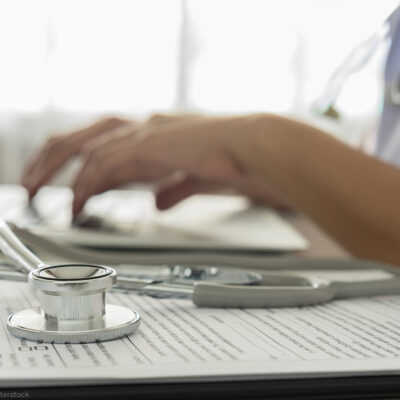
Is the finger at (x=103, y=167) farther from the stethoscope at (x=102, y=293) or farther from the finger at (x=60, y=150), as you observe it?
the stethoscope at (x=102, y=293)

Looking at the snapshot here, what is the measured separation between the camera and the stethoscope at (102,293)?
263mm

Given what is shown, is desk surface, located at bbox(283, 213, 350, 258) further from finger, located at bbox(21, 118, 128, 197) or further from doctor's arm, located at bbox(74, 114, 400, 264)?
finger, located at bbox(21, 118, 128, 197)

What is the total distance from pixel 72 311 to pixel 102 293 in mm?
15

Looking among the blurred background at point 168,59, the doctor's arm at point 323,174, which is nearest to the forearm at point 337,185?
the doctor's arm at point 323,174

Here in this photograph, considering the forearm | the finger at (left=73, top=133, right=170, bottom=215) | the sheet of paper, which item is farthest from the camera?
the finger at (left=73, top=133, right=170, bottom=215)

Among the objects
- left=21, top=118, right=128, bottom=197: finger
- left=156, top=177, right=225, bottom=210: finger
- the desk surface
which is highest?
left=21, top=118, right=128, bottom=197: finger

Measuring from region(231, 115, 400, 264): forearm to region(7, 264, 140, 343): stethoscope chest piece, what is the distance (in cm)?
29

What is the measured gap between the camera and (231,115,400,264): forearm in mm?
518

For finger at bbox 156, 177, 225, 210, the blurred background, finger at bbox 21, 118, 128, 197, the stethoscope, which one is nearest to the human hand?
finger at bbox 156, 177, 225, 210

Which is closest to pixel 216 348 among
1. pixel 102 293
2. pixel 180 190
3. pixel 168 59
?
pixel 102 293

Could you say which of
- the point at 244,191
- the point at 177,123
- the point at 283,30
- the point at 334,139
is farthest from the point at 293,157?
the point at 283,30

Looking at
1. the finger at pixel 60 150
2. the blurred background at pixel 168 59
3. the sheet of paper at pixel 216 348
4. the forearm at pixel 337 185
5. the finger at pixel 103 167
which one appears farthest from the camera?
the blurred background at pixel 168 59

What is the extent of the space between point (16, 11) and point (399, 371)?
1.63 meters

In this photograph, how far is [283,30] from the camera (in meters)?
1.76
